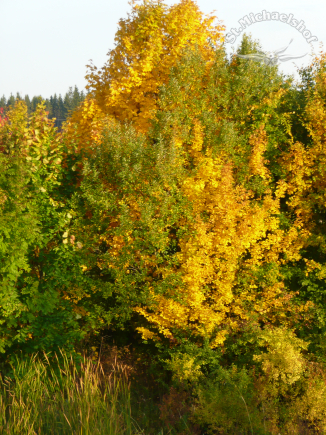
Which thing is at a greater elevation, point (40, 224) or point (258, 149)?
point (258, 149)

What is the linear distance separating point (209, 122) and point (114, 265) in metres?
6.05

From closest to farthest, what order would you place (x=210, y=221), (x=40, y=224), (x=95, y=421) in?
(x=95, y=421) < (x=40, y=224) < (x=210, y=221)

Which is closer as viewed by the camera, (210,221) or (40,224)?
(40,224)

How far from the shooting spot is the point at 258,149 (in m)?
15.2

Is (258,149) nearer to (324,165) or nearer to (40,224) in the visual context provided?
(324,165)

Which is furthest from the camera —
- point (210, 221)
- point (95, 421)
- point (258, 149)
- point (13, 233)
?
point (258, 149)

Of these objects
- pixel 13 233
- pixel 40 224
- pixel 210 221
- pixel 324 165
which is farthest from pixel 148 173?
pixel 324 165

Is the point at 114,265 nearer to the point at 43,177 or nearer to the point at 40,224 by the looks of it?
the point at 40,224

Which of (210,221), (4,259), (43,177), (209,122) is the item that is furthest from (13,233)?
(209,122)

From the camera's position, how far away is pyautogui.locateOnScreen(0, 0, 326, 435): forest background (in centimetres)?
1149

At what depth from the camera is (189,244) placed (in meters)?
12.8

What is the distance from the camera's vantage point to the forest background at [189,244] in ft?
37.7

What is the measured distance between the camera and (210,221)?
1393 centimetres

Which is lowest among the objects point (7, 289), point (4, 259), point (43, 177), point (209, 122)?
point (7, 289)
